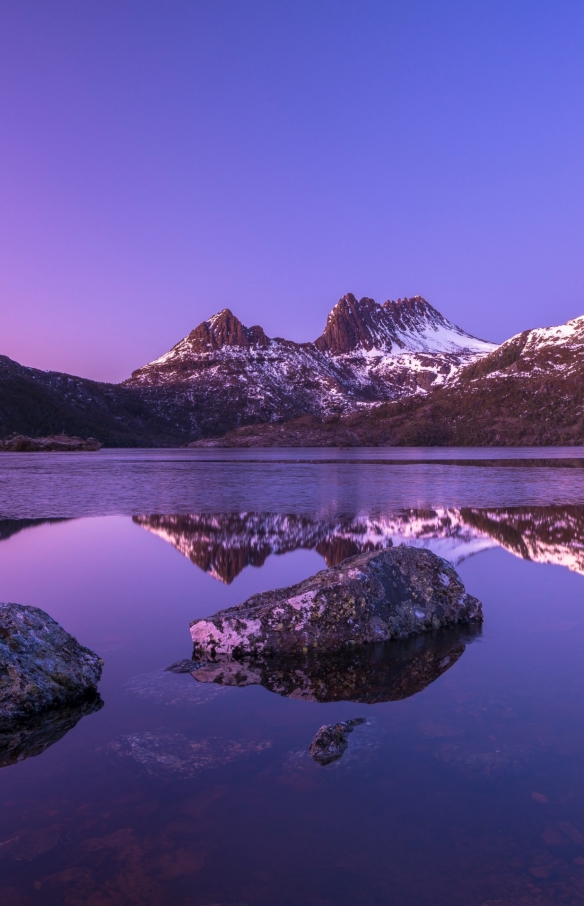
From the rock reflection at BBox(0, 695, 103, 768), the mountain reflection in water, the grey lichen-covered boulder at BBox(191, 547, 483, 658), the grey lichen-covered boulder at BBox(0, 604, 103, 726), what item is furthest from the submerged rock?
the mountain reflection in water

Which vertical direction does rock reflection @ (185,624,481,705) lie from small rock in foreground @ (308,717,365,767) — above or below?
below

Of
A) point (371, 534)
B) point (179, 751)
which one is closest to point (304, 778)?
point (179, 751)

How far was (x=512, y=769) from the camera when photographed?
4.81 metres

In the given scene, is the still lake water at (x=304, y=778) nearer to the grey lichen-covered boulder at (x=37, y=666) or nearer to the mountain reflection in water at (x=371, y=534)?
the grey lichen-covered boulder at (x=37, y=666)

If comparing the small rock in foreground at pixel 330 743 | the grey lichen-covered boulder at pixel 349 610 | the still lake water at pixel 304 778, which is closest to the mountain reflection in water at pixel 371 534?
the still lake water at pixel 304 778

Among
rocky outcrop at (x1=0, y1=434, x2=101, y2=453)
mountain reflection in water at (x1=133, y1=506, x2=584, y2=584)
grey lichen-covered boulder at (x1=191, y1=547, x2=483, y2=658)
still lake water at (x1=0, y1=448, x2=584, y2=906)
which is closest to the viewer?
still lake water at (x1=0, y1=448, x2=584, y2=906)

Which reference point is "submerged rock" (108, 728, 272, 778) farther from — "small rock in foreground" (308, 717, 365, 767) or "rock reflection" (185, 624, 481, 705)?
"rock reflection" (185, 624, 481, 705)

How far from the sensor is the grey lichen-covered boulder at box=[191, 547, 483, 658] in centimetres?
805

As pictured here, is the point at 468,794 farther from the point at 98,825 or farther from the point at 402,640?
the point at 402,640

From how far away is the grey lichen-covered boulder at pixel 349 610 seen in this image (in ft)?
26.4

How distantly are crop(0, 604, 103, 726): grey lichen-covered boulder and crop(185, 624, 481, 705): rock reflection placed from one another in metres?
1.18

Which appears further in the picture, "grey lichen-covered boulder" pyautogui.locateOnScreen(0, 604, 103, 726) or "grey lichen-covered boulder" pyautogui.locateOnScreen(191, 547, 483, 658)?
"grey lichen-covered boulder" pyautogui.locateOnScreen(191, 547, 483, 658)

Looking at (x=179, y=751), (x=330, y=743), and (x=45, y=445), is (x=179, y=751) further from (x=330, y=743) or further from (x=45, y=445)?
(x=45, y=445)

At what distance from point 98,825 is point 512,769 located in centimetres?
313
